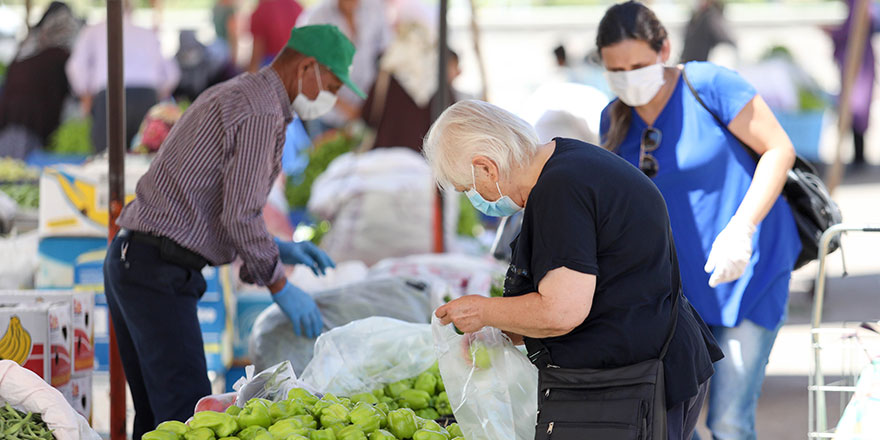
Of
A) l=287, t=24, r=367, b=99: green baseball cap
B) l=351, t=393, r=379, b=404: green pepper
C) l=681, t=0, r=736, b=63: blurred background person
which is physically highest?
l=681, t=0, r=736, b=63: blurred background person

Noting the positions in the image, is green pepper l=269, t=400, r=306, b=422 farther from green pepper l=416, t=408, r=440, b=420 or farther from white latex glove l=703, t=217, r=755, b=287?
white latex glove l=703, t=217, r=755, b=287

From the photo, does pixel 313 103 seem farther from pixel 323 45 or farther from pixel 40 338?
pixel 40 338

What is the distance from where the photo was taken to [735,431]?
311 cm

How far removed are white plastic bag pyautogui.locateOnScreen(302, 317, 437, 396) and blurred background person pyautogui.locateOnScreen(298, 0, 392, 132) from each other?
189 inches

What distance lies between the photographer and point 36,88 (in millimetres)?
8805

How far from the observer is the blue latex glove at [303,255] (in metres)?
3.70

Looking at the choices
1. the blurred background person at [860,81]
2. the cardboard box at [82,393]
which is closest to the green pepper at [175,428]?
the cardboard box at [82,393]

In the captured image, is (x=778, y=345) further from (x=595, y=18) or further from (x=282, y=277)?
(x=595, y=18)

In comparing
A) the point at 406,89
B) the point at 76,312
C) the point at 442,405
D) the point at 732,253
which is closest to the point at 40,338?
the point at 76,312

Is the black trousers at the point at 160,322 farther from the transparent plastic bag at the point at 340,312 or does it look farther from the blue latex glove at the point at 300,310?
the transparent plastic bag at the point at 340,312

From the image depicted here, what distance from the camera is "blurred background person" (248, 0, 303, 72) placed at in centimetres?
869

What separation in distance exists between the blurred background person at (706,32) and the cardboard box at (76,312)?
313 inches

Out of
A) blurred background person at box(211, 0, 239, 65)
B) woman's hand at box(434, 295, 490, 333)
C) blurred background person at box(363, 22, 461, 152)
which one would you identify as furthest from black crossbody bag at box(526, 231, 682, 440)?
blurred background person at box(211, 0, 239, 65)

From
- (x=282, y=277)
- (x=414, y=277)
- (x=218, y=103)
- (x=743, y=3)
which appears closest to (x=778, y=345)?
(x=414, y=277)
